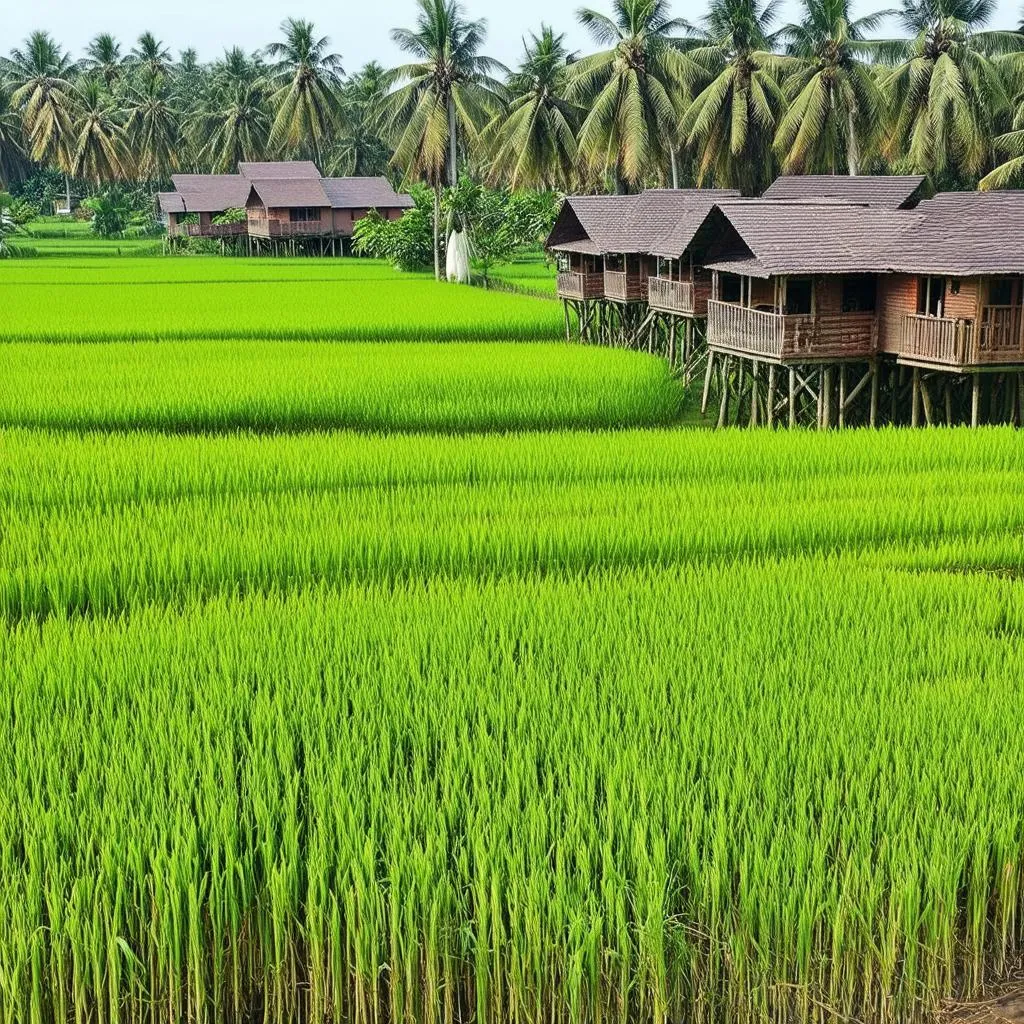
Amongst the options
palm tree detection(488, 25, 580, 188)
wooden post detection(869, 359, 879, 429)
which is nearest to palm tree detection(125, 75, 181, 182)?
palm tree detection(488, 25, 580, 188)

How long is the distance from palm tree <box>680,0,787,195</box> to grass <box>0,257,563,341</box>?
610cm

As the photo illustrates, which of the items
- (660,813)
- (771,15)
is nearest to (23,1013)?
(660,813)

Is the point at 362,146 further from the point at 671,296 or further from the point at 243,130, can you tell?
the point at 671,296

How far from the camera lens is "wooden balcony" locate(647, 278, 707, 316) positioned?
25828 mm

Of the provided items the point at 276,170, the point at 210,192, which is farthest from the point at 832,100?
the point at 210,192

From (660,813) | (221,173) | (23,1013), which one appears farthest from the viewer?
(221,173)

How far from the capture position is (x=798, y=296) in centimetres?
2156

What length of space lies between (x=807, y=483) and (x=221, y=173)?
206 feet

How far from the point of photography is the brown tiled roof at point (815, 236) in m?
20.1

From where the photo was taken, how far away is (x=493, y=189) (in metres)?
60.6

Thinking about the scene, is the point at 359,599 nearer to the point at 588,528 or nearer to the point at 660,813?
the point at 588,528


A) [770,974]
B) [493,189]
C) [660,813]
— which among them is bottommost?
[770,974]

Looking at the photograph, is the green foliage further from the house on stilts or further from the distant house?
the house on stilts

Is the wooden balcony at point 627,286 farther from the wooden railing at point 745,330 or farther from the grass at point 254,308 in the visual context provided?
the wooden railing at point 745,330
